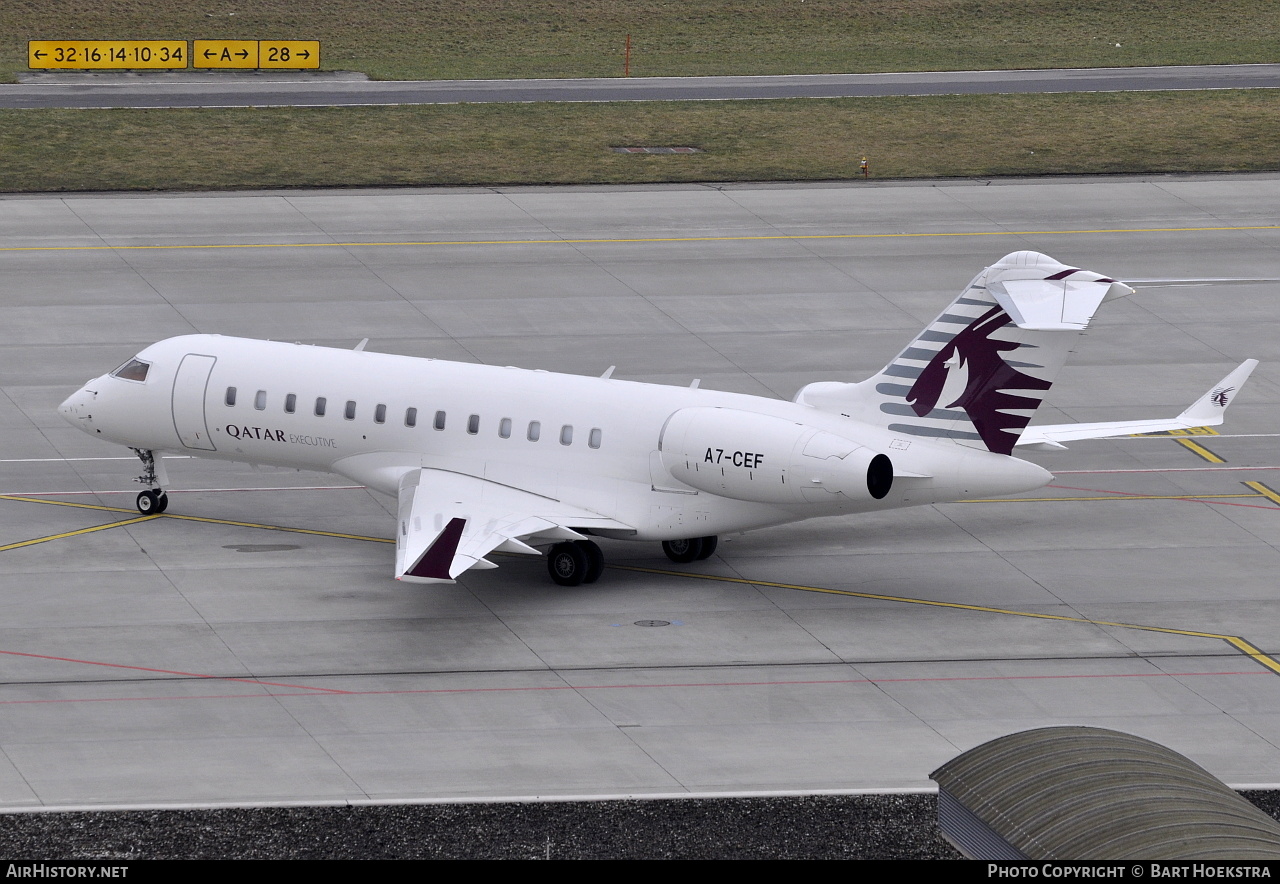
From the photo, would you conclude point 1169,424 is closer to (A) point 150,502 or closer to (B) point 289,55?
(A) point 150,502

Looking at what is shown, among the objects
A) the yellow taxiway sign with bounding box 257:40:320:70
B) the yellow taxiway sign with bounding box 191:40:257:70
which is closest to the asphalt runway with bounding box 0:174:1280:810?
the yellow taxiway sign with bounding box 191:40:257:70

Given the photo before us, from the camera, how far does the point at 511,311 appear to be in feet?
155

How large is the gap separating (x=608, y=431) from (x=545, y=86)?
1921 inches


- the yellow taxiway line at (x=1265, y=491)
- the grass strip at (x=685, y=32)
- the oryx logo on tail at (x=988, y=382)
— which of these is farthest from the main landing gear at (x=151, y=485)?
the grass strip at (x=685, y=32)

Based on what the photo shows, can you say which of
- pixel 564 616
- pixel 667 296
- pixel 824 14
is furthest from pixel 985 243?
pixel 824 14

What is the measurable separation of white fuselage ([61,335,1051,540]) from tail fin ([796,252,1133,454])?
1.25ft

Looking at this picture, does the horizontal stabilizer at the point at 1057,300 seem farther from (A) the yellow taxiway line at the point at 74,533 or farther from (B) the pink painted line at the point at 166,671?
(A) the yellow taxiway line at the point at 74,533

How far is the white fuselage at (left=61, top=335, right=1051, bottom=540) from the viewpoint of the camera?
95.2ft

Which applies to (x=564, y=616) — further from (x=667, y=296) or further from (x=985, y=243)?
(x=985, y=243)

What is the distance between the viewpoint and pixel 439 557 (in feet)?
88.9

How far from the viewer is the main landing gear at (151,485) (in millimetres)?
34031

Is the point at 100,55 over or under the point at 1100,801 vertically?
over

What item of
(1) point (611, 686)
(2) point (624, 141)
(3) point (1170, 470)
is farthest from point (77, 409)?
(2) point (624, 141)

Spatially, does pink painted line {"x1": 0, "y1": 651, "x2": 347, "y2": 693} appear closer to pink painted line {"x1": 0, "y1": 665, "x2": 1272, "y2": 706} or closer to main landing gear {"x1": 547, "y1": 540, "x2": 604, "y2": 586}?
pink painted line {"x1": 0, "y1": 665, "x2": 1272, "y2": 706}
